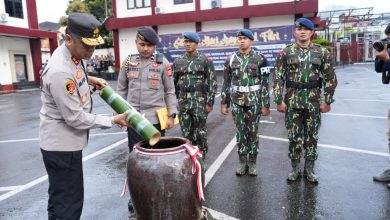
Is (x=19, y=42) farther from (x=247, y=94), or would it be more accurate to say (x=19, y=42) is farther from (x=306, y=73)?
(x=306, y=73)

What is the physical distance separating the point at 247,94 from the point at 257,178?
114cm

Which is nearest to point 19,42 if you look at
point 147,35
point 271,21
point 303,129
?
point 271,21

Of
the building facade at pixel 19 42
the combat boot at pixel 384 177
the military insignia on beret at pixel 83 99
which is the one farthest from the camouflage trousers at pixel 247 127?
the building facade at pixel 19 42

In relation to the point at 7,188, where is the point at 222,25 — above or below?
above

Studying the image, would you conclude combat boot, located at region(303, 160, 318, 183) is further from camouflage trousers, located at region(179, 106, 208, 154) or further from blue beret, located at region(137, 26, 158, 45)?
blue beret, located at region(137, 26, 158, 45)

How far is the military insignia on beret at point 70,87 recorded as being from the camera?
2439 millimetres

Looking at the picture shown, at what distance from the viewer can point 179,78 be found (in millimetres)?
4781

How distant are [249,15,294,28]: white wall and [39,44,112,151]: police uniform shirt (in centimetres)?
2033

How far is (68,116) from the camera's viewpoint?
2465mm

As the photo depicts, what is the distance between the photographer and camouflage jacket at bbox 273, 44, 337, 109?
13.5ft

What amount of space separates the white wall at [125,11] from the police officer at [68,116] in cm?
2347

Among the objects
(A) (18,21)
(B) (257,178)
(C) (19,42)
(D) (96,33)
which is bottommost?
(B) (257,178)

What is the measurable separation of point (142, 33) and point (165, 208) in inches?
69.2

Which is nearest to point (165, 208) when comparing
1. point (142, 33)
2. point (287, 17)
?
point (142, 33)
